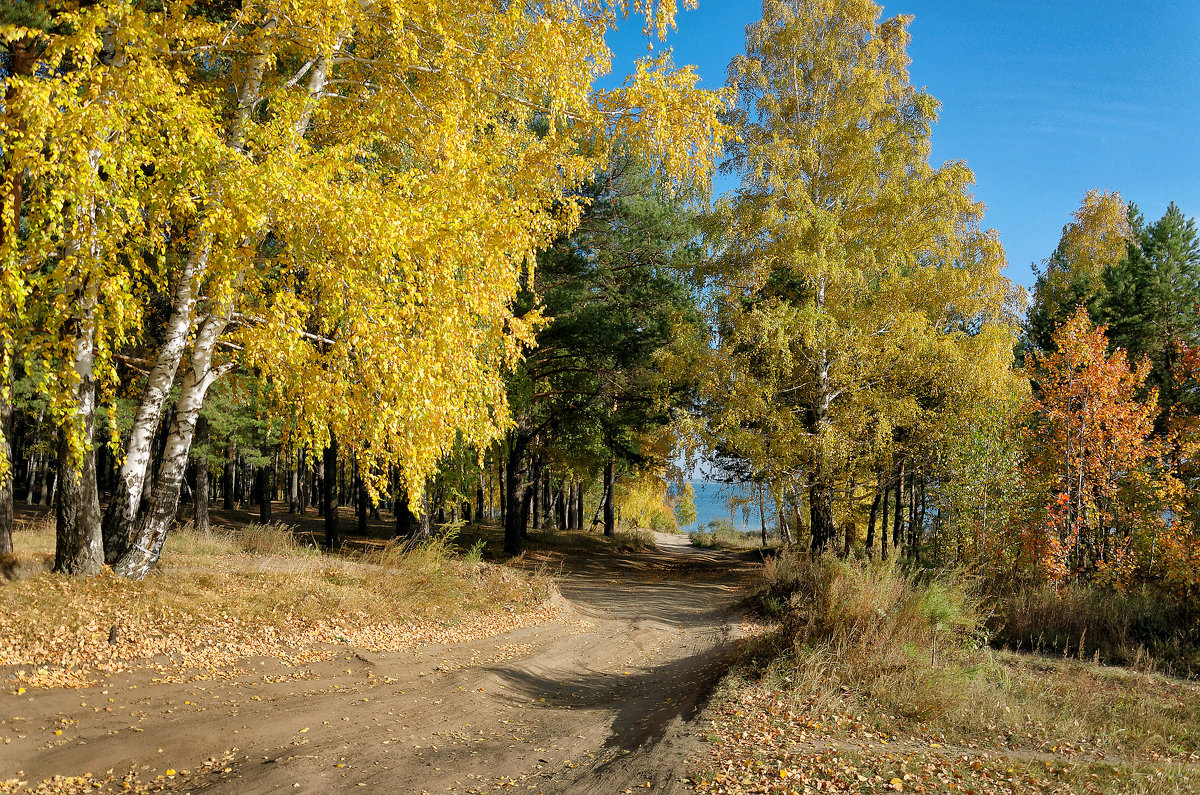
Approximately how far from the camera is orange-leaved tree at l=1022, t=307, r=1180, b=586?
1399 cm

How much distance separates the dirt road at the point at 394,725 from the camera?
4949mm

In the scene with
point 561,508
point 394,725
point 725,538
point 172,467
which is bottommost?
point 725,538

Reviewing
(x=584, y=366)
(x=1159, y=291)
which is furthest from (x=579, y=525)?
(x=1159, y=291)

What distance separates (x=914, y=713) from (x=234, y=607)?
306 inches

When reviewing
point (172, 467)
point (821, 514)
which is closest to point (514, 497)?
point (821, 514)

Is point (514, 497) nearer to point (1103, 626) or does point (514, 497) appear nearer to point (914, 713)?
point (1103, 626)

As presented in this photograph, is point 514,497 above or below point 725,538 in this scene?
above

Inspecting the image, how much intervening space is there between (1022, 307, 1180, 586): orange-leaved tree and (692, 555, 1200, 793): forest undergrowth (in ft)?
16.0

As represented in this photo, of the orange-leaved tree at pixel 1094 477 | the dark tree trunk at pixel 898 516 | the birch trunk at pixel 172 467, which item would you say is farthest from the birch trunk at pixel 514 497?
the orange-leaved tree at pixel 1094 477

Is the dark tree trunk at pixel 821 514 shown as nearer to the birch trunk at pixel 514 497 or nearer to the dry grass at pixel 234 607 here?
the dry grass at pixel 234 607

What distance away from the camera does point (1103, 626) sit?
1201cm

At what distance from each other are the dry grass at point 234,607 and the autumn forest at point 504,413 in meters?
0.06

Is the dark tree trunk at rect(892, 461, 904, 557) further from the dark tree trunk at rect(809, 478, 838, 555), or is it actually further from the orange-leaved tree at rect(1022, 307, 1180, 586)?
the orange-leaved tree at rect(1022, 307, 1180, 586)

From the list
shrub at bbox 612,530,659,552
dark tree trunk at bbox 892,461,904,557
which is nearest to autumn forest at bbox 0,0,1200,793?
dark tree trunk at bbox 892,461,904,557
